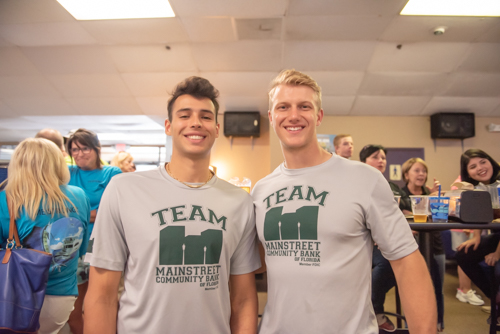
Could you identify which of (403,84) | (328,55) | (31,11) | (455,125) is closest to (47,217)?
(31,11)

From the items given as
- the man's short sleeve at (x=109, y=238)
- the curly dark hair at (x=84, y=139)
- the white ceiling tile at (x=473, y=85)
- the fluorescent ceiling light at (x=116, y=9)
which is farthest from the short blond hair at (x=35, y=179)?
the white ceiling tile at (x=473, y=85)

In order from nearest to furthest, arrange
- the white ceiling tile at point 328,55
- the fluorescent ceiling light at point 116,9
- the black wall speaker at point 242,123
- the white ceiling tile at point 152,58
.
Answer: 1. the fluorescent ceiling light at point 116,9
2. the white ceiling tile at point 328,55
3. the white ceiling tile at point 152,58
4. the black wall speaker at point 242,123

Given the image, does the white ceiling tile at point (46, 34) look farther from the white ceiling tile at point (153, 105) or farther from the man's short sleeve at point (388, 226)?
the man's short sleeve at point (388, 226)

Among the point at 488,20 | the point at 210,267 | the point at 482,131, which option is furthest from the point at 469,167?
the point at 482,131

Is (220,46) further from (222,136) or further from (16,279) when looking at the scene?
(16,279)

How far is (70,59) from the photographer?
4.12 metres

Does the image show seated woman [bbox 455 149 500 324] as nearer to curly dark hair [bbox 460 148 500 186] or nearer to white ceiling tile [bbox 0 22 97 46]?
curly dark hair [bbox 460 148 500 186]

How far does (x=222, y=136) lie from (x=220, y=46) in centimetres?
199

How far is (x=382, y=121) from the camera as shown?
17.5 feet

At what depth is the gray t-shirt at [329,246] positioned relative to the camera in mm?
1055

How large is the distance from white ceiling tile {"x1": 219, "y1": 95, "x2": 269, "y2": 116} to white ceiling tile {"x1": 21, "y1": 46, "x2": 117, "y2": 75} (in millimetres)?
1749

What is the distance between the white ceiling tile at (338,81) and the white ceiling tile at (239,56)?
25.1 inches

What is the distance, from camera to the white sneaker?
10.7 feet

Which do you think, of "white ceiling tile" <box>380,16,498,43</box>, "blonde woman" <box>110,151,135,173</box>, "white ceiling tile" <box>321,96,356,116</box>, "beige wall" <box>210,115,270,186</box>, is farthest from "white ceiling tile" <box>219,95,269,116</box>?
"white ceiling tile" <box>380,16,498,43</box>
